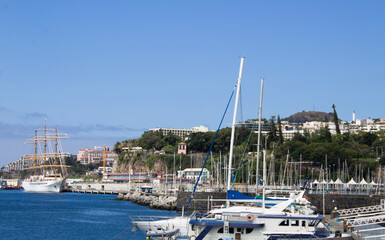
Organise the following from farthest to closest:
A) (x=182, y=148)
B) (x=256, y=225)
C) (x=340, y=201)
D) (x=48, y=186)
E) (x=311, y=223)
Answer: (x=182, y=148), (x=48, y=186), (x=340, y=201), (x=311, y=223), (x=256, y=225)

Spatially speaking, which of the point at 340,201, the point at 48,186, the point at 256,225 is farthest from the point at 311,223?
the point at 48,186

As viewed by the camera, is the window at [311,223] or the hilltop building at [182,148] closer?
the window at [311,223]

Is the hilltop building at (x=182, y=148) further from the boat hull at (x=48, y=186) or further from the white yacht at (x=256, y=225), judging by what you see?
the white yacht at (x=256, y=225)

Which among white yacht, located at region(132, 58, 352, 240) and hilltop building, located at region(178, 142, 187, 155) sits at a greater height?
hilltop building, located at region(178, 142, 187, 155)

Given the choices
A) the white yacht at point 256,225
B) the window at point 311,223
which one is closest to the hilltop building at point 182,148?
the white yacht at point 256,225

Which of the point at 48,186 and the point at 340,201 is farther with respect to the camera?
the point at 48,186

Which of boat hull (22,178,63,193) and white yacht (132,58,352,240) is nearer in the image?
white yacht (132,58,352,240)

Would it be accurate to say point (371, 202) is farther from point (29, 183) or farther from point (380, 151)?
point (29, 183)

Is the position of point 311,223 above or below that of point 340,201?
above

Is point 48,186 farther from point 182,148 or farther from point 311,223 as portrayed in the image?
point 311,223

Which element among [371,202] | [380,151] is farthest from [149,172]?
[371,202]

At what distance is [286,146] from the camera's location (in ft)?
423

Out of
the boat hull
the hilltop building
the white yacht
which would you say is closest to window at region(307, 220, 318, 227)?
the white yacht

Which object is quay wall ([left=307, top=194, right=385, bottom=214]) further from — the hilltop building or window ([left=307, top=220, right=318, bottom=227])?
the hilltop building
